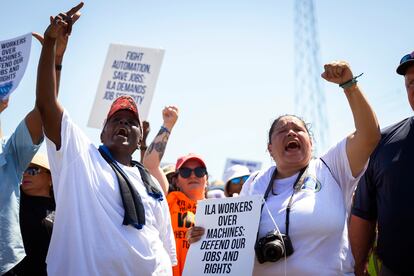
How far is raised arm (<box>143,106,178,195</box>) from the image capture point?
182 inches

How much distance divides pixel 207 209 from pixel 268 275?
636mm

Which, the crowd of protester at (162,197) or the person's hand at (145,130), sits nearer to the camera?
the crowd of protester at (162,197)

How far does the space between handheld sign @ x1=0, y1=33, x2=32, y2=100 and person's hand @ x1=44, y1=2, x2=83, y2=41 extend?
745 millimetres

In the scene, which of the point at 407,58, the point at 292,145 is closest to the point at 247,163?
the point at 292,145

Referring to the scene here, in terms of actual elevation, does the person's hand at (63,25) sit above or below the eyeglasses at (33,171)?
above

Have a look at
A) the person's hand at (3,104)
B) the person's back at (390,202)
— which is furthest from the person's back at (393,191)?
the person's hand at (3,104)

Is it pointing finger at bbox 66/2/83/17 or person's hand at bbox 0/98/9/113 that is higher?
pointing finger at bbox 66/2/83/17

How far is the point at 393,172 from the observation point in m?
3.21

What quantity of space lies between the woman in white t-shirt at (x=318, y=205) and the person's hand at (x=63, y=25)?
1.58 m

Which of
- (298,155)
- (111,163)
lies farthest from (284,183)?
(111,163)

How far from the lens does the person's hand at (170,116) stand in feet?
16.3

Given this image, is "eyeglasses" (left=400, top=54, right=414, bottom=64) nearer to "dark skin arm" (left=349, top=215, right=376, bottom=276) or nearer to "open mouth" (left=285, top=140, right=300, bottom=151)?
"open mouth" (left=285, top=140, right=300, bottom=151)

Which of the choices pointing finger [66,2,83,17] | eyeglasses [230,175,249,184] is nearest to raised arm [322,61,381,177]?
pointing finger [66,2,83,17]

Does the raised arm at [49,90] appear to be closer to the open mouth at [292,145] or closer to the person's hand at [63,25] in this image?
the person's hand at [63,25]
